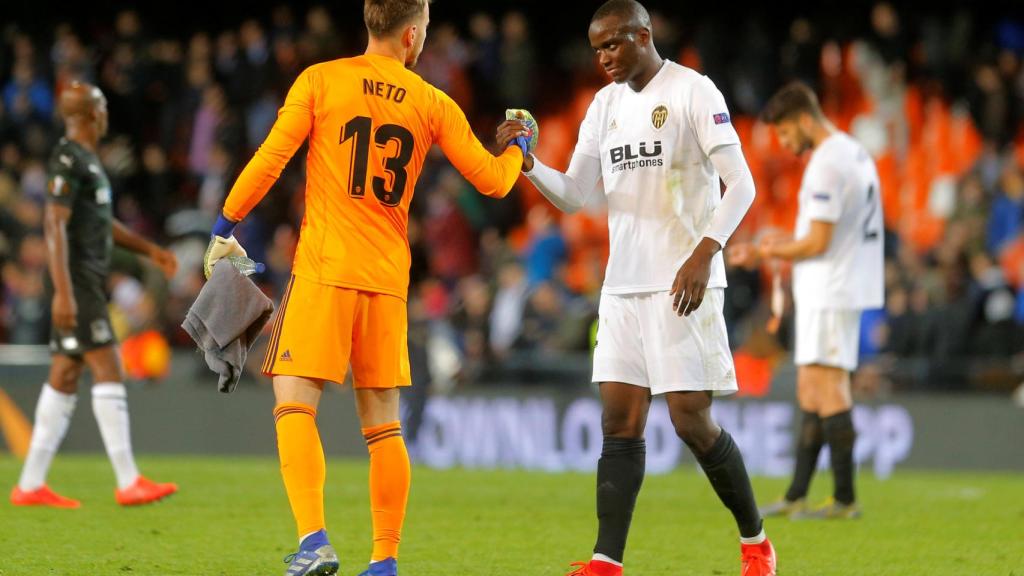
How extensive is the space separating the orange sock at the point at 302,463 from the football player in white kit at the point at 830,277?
3.75m

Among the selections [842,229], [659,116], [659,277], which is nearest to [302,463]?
[659,277]

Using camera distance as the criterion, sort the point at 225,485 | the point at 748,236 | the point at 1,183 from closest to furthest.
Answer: the point at 225,485 → the point at 748,236 → the point at 1,183

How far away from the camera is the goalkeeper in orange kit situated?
5418mm

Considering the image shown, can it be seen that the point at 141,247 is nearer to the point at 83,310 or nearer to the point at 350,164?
the point at 83,310

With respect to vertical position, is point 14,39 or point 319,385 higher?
point 14,39

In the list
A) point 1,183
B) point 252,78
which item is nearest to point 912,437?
point 252,78

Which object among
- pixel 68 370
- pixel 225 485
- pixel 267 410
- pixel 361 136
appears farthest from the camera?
pixel 267 410

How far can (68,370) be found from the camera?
854 cm

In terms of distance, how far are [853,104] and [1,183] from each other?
10700 millimetres

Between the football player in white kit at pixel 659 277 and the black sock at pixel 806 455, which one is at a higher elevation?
the football player in white kit at pixel 659 277

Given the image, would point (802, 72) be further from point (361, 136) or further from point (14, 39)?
point (361, 136)

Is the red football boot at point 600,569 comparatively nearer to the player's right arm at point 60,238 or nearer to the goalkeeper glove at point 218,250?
the goalkeeper glove at point 218,250

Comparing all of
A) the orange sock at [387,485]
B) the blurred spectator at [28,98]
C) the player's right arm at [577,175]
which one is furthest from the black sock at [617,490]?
the blurred spectator at [28,98]

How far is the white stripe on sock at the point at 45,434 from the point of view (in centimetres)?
851
